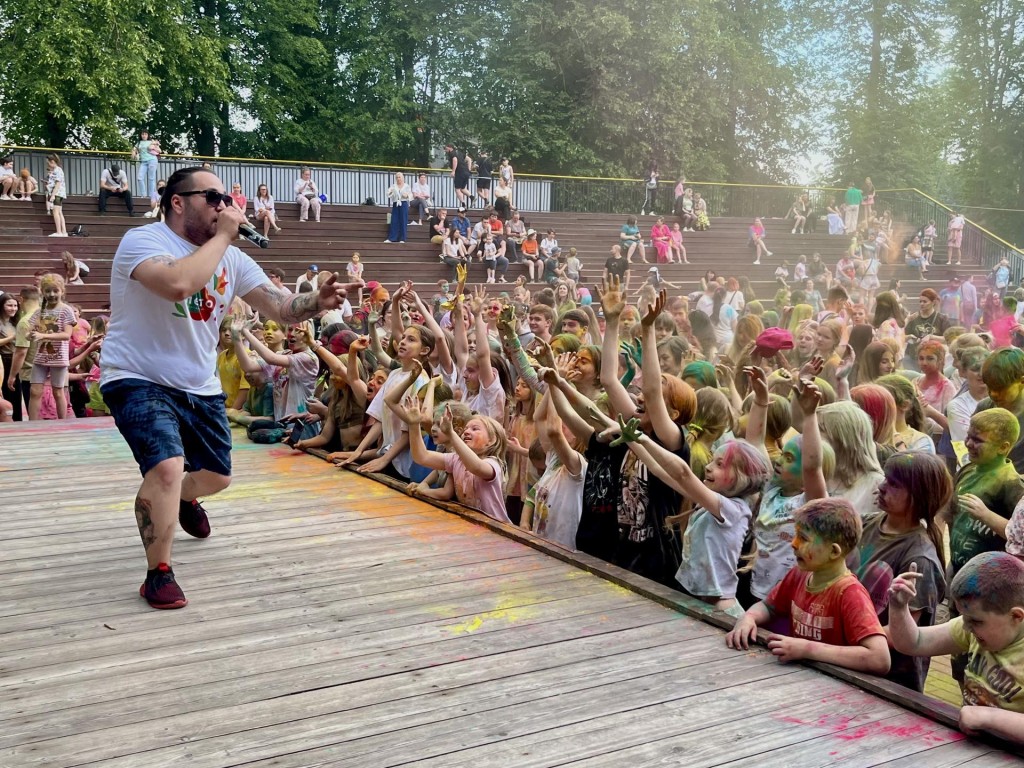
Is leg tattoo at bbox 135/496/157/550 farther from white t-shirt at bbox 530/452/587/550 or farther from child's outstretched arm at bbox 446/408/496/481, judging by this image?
white t-shirt at bbox 530/452/587/550

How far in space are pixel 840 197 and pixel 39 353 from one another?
2768 cm

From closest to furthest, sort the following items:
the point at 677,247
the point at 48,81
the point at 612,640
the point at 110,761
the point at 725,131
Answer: the point at 110,761
the point at 612,640
the point at 48,81
the point at 677,247
the point at 725,131

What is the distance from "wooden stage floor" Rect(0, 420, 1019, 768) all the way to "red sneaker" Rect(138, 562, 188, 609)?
0.06 m

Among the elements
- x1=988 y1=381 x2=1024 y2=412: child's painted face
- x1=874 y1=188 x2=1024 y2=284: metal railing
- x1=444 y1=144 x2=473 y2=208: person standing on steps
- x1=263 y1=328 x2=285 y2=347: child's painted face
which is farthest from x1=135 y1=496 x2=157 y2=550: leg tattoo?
x1=874 y1=188 x2=1024 y2=284: metal railing

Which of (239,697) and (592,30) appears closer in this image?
(239,697)

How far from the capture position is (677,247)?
87.2 feet

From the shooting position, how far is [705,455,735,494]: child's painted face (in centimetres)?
418

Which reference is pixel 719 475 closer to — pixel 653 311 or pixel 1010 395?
pixel 653 311

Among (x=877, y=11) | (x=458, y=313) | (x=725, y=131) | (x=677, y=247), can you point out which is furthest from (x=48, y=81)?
(x=877, y=11)

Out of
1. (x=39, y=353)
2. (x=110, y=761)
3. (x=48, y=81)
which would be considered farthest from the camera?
(x=48, y=81)

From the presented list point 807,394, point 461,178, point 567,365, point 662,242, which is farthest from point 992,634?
point 461,178

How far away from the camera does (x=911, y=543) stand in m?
3.73

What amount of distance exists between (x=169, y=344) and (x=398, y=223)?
19.5m

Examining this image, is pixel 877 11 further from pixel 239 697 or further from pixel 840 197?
pixel 239 697
